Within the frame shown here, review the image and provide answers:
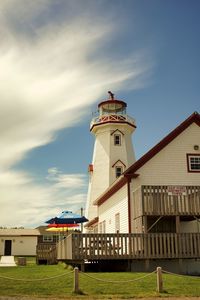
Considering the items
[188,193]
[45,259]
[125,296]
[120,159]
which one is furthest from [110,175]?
[125,296]

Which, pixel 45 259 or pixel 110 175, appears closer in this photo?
pixel 45 259

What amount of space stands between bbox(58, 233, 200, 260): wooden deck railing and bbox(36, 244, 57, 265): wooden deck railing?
8.28m

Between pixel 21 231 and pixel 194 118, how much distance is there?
4722 cm

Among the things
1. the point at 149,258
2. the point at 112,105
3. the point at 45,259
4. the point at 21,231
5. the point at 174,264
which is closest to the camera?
the point at 149,258

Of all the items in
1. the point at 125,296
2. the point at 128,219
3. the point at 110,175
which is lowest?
the point at 125,296

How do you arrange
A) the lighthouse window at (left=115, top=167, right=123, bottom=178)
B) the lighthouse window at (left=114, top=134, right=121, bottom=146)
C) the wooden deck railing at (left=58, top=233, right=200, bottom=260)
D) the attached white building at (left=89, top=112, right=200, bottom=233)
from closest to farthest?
the wooden deck railing at (left=58, top=233, right=200, bottom=260), the attached white building at (left=89, top=112, right=200, bottom=233), the lighthouse window at (left=115, top=167, right=123, bottom=178), the lighthouse window at (left=114, top=134, right=121, bottom=146)

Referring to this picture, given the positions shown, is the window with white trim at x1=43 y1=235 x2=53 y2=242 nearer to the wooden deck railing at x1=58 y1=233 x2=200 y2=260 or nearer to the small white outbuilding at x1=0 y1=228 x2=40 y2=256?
the small white outbuilding at x1=0 y1=228 x2=40 y2=256

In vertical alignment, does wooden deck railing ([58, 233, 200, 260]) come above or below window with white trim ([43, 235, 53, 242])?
below

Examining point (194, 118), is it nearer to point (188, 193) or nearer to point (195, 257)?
point (188, 193)

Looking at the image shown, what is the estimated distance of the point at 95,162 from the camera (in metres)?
42.2

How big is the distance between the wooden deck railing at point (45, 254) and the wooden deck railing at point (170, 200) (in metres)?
10.1

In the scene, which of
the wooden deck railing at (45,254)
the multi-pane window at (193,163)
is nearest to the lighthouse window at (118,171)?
the wooden deck railing at (45,254)

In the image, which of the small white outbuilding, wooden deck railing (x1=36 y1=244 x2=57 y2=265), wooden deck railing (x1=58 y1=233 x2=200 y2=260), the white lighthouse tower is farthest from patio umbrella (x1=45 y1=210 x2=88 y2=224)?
the small white outbuilding

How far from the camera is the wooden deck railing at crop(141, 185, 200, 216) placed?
2164cm
